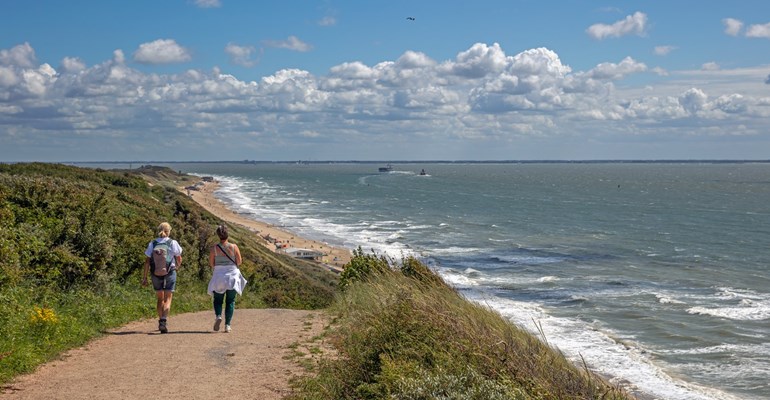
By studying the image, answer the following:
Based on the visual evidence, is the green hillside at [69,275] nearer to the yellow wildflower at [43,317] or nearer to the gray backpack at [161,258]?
the yellow wildflower at [43,317]

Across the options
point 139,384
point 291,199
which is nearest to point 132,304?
point 139,384

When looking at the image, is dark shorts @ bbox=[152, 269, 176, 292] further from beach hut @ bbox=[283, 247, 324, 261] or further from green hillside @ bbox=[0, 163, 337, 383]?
beach hut @ bbox=[283, 247, 324, 261]

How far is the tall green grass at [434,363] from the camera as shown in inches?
253

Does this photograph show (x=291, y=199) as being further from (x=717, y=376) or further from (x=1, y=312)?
(x=1, y=312)

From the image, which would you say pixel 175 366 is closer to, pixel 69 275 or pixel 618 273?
pixel 69 275

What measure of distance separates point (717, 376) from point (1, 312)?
17177 mm

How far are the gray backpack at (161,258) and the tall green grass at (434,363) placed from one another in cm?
308

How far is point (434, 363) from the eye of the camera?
7289 millimetres

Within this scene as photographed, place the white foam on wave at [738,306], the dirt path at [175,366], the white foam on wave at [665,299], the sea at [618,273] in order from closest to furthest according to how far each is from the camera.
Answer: the dirt path at [175,366] → the sea at [618,273] → the white foam on wave at [738,306] → the white foam on wave at [665,299]

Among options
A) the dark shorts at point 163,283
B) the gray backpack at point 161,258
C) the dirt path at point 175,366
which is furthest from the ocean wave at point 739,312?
the gray backpack at point 161,258

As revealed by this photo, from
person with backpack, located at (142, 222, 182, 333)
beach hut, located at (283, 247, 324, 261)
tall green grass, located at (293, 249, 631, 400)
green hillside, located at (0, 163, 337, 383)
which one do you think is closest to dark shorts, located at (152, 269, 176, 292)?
person with backpack, located at (142, 222, 182, 333)

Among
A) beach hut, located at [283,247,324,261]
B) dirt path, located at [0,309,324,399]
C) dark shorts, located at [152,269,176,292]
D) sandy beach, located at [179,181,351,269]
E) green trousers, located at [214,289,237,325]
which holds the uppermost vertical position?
dark shorts, located at [152,269,176,292]

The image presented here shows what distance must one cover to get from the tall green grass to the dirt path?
0.73 meters

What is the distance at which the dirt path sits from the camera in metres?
7.50
